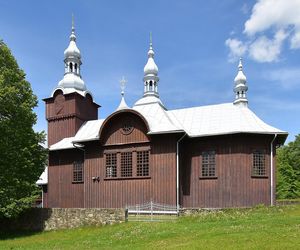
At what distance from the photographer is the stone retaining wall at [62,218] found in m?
21.9

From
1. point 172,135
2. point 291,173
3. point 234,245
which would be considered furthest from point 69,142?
point 291,173

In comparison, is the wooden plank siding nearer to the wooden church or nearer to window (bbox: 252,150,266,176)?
the wooden church

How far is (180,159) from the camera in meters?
24.9

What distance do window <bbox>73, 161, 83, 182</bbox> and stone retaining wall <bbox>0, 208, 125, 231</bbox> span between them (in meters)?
4.18

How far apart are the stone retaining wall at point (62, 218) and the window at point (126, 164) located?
3629 mm

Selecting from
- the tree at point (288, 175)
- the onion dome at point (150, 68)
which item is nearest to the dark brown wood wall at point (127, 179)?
the onion dome at point (150, 68)

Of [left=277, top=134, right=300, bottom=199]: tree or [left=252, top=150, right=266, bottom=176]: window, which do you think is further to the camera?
[left=277, top=134, right=300, bottom=199]: tree

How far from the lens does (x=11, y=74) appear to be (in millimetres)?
24562

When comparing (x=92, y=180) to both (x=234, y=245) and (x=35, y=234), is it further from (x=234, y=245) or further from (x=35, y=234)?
(x=234, y=245)

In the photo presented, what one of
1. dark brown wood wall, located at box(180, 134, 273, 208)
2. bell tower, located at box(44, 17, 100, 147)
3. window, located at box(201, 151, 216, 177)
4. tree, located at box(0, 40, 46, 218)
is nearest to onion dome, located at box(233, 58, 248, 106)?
dark brown wood wall, located at box(180, 134, 273, 208)

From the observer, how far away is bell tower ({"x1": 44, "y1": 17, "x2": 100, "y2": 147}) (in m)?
32.0

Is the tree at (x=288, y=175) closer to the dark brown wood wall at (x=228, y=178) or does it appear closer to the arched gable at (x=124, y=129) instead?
the dark brown wood wall at (x=228, y=178)

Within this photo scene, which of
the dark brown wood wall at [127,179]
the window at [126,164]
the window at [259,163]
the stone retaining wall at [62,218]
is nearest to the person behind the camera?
the stone retaining wall at [62,218]

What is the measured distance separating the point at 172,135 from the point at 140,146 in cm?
230
